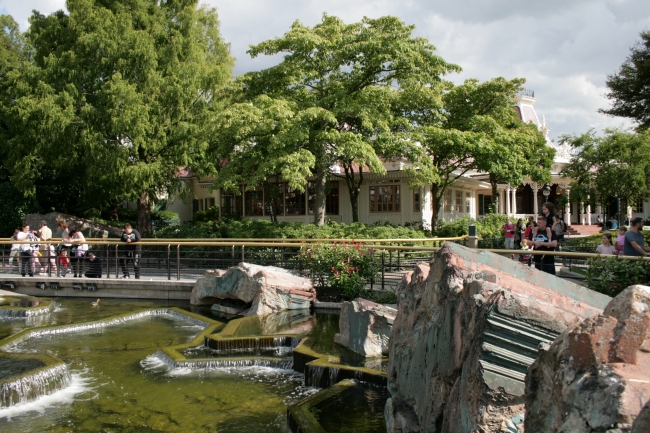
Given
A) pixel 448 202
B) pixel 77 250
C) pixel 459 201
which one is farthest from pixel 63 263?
pixel 459 201

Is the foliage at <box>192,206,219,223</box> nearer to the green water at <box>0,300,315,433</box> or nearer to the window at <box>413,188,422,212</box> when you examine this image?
the window at <box>413,188,422,212</box>

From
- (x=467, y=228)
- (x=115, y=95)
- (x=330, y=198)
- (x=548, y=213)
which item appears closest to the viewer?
(x=548, y=213)

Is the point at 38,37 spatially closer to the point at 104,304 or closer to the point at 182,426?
the point at 104,304

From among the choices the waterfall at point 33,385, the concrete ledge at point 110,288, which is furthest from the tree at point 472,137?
the waterfall at point 33,385

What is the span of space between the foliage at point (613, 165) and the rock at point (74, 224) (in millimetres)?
24570

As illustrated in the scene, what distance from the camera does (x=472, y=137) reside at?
22688 millimetres

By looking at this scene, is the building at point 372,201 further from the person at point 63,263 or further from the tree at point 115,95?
the person at point 63,263

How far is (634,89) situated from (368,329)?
13938 mm

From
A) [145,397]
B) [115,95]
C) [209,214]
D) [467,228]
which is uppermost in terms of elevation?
[115,95]

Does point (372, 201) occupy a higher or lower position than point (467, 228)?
higher

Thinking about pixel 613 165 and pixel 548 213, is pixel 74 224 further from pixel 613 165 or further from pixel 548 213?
pixel 613 165

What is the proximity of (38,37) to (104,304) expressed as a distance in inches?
591

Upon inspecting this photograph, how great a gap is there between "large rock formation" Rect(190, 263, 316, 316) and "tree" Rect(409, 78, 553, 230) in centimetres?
1003

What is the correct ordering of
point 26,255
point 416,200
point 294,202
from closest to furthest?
1. point 26,255
2. point 416,200
3. point 294,202
